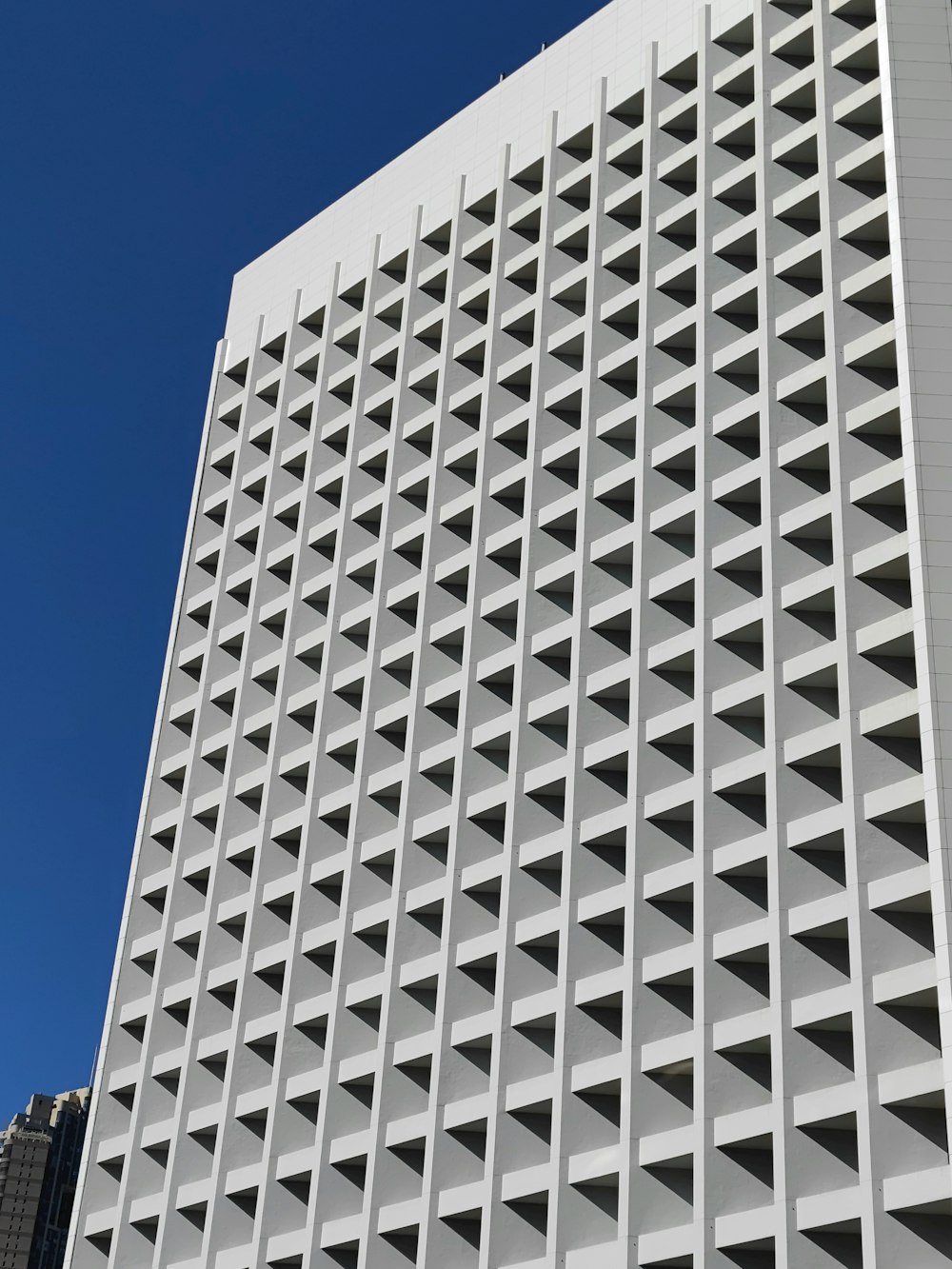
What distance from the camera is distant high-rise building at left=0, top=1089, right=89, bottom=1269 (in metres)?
178

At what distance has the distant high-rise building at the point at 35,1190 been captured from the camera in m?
178

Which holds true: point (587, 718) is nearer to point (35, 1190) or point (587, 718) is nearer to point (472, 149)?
point (472, 149)

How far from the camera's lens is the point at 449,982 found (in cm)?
4625

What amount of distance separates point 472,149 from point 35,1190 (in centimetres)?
14814

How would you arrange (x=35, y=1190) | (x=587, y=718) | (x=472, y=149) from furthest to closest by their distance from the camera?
1. (x=35, y=1190)
2. (x=472, y=149)
3. (x=587, y=718)

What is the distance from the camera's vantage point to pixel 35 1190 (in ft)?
591

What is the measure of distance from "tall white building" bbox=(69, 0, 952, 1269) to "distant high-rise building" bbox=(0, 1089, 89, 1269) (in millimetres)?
134767

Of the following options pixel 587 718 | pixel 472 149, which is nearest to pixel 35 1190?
pixel 472 149

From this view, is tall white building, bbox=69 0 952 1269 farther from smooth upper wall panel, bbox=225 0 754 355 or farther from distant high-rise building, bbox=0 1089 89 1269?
distant high-rise building, bbox=0 1089 89 1269

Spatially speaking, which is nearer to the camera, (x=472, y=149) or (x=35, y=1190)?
(x=472, y=149)

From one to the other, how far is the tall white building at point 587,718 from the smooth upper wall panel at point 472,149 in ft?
0.64

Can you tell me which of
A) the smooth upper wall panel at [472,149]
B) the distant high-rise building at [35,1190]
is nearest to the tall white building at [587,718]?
the smooth upper wall panel at [472,149]

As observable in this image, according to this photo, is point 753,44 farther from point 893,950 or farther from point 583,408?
point 893,950

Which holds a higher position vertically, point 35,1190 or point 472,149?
point 472,149
